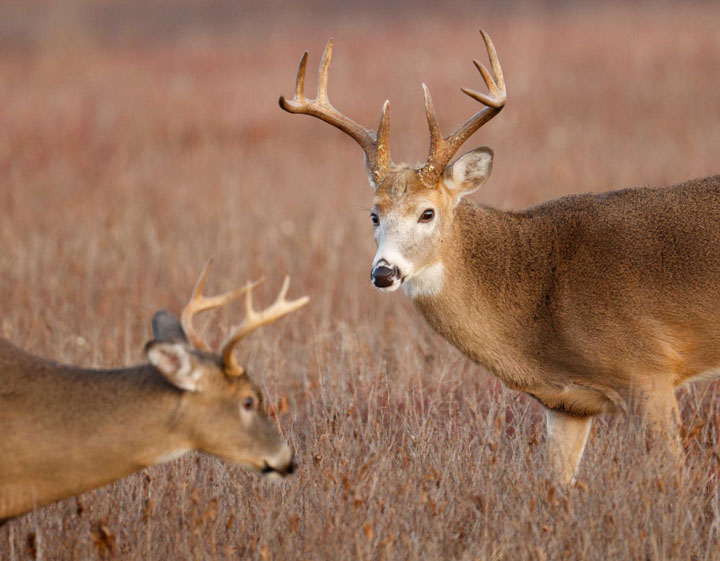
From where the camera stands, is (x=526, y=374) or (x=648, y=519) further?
(x=526, y=374)

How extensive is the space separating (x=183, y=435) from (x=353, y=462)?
113 cm

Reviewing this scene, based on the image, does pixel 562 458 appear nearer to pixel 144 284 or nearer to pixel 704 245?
pixel 704 245

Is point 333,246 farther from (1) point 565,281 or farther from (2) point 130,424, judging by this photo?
(2) point 130,424

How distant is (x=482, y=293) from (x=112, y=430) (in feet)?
7.35

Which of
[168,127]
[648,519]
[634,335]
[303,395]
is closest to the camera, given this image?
[648,519]

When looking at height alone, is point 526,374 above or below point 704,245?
below

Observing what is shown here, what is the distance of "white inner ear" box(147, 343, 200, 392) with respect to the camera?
3.50 m

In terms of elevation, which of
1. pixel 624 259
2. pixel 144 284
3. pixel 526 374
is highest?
pixel 624 259

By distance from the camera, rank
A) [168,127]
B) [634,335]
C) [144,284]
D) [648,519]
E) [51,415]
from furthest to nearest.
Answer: [168,127], [144,284], [634,335], [648,519], [51,415]

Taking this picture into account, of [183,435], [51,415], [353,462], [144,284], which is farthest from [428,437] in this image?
[144,284]

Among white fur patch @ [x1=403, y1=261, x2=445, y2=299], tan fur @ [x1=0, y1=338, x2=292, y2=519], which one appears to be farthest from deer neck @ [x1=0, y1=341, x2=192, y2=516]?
white fur patch @ [x1=403, y1=261, x2=445, y2=299]

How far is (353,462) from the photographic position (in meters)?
4.64

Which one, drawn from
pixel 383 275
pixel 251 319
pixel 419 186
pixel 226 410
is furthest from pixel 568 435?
pixel 251 319

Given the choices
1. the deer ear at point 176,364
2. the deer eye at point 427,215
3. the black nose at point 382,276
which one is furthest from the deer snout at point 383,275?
the deer ear at point 176,364
